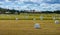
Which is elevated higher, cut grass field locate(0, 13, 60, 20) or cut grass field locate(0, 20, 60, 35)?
cut grass field locate(0, 13, 60, 20)

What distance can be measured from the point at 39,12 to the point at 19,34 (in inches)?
30.1

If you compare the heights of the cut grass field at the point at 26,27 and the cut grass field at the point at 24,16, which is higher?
the cut grass field at the point at 24,16

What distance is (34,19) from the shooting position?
3.72 m

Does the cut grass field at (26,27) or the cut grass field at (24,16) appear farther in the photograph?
the cut grass field at (24,16)

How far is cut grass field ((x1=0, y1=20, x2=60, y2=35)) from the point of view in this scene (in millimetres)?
3490

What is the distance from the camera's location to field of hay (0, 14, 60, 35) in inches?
137

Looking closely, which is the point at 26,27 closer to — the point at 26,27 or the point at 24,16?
the point at 26,27

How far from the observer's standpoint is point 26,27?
3.64 meters

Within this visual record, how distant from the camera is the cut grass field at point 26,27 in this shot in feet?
11.5

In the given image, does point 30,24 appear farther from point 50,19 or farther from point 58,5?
point 58,5

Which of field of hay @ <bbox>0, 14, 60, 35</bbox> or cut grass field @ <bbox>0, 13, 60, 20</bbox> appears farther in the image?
cut grass field @ <bbox>0, 13, 60, 20</bbox>

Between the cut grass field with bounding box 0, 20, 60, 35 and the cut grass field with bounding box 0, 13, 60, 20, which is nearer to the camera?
the cut grass field with bounding box 0, 20, 60, 35

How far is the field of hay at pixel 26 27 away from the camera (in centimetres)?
349

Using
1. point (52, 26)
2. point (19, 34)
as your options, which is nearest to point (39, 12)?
point (52, 26)
